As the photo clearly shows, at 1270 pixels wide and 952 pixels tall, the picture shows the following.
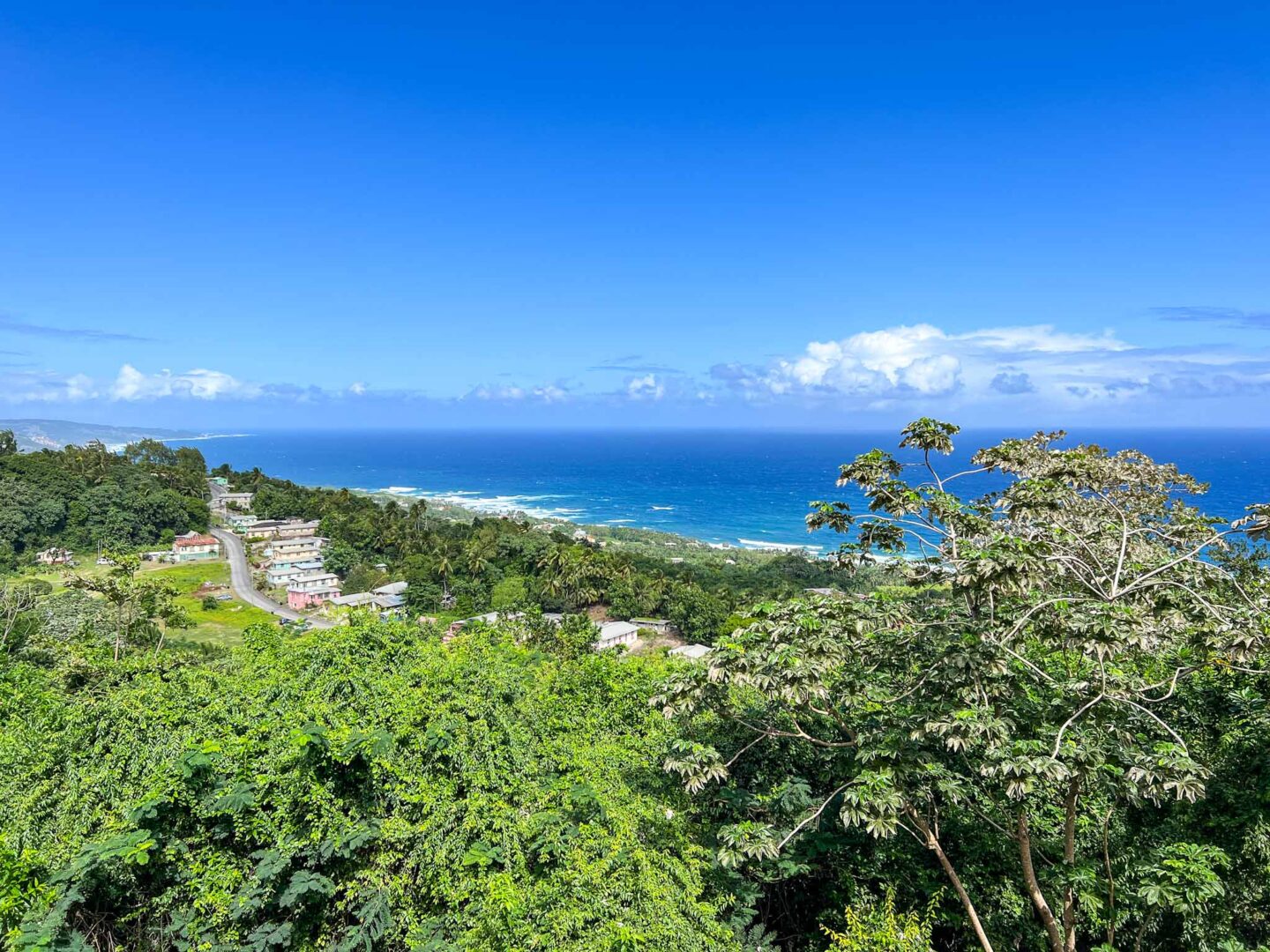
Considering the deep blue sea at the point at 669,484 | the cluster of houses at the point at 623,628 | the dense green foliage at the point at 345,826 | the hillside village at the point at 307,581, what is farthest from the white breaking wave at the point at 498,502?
the dense green foliage at the point at 345,826

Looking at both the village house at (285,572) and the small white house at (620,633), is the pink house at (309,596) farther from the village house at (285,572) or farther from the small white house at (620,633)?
the small white house at (620,633)

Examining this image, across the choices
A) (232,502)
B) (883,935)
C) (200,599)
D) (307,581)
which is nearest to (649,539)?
(307,581)

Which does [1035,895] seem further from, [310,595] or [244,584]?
[244,584]

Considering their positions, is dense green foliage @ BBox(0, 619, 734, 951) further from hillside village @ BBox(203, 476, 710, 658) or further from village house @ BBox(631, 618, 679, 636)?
village house @ BBox(631, 618, 679, 636)

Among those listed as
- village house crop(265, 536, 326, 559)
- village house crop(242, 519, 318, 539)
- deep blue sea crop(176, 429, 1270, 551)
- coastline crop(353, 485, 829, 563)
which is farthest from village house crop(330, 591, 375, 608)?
deep blue sea crop(176, 429, 1270, 551)

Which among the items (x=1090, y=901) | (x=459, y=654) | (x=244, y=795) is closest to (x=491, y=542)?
(x=459, y=654)

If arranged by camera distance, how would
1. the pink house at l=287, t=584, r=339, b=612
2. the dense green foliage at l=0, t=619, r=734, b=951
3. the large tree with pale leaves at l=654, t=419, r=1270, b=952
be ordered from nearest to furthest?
the large tree with pale leaves at l=654, t=419, r=1270, b=952, the dense green foliage at l=0, t=619, r=734, b=951, the pink house at l=287, t=584, r=339, b=612
